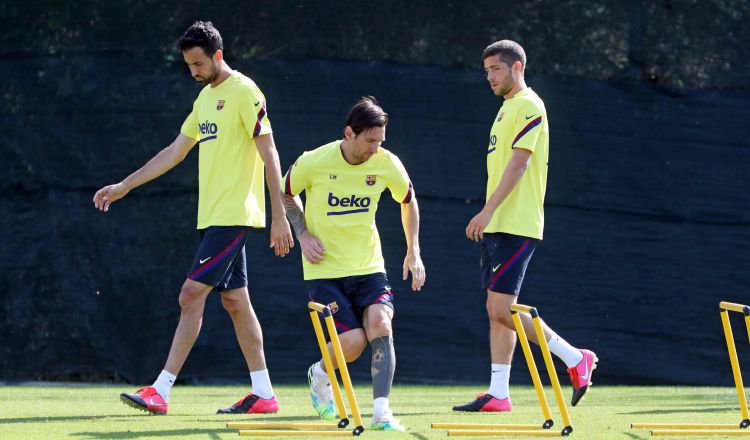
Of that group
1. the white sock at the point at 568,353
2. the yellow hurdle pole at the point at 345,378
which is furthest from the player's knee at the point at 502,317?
the yellow hurdle pole at the point at 345,378

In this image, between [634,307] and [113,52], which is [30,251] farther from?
[634,307]

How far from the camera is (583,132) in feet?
26.5

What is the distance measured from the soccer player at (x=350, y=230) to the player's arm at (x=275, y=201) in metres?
0.05

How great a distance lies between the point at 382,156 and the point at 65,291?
3.26 meters

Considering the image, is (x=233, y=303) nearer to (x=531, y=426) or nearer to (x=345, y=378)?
(x=345, y=378)

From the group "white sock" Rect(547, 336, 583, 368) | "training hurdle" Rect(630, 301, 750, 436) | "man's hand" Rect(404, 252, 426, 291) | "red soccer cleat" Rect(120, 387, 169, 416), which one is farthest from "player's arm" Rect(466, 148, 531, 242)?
"red soccer cleat" Rect(120, 387, 169, 416)

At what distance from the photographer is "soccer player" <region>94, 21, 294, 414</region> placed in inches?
221

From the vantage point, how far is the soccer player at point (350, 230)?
520 centimetres

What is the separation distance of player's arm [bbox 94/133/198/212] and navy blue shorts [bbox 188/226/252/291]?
0.42 metres

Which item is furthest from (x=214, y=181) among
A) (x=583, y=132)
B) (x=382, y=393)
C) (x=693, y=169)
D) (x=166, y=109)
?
(x=693, y=169)

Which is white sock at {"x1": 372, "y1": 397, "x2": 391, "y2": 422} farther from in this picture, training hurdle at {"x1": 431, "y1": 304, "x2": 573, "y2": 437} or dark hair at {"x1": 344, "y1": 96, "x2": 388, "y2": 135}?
dark hair at {"x1": 344, "y1": 96, "x2": 388, "y2": 135}

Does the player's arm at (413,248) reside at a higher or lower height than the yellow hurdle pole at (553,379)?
higher

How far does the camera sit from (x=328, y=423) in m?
5.04

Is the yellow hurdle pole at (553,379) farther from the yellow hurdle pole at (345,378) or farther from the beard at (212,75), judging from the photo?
the beard at (212,75)
